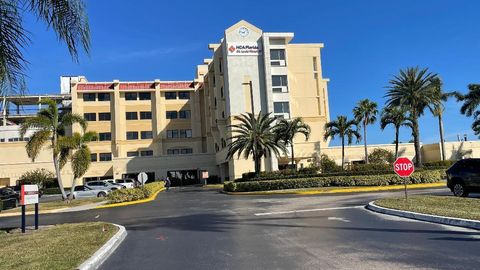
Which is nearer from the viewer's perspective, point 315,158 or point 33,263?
point 33,263

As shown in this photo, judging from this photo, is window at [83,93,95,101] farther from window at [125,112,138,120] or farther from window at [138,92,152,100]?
window at [138,92,152,100]

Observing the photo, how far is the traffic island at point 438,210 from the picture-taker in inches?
477

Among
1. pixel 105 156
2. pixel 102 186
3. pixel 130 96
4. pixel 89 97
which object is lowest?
pixel 102 186

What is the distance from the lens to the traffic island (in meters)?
12.1

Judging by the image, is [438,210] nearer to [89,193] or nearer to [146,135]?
[89,193]

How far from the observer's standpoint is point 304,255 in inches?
346

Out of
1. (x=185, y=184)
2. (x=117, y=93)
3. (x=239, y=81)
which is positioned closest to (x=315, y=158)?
(x=239, y=81)

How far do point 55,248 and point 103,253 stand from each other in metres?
1.60

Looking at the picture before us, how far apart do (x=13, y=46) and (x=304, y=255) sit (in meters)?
6.68

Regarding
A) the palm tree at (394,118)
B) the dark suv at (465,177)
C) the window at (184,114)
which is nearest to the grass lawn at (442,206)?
the dark suv at (465,177)

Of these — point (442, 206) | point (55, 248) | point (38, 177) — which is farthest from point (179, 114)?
point (55, 248)

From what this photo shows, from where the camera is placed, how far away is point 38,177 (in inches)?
2502

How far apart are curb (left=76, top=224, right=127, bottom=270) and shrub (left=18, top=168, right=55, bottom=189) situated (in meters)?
54.3

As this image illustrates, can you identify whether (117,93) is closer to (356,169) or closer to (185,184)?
(185,184)
